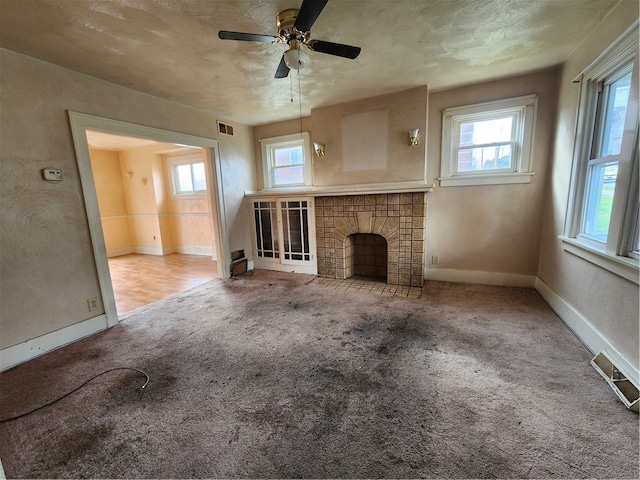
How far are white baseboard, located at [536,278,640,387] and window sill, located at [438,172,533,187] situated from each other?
4.21 feet

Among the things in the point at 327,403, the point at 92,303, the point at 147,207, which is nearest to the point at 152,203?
the point at 147,207

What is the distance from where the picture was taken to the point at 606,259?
6.42 ft

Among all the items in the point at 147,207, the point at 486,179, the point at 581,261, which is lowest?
the point at 581,261

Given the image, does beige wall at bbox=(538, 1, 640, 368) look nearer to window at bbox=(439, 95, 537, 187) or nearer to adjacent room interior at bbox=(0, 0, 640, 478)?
adjacent room interior at bbox=(0, 0, 640, 478)

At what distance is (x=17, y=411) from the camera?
5.64 feet

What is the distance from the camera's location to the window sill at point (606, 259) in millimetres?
1707

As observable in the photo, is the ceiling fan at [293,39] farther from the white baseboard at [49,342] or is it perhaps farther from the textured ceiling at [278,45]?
the white baseboard at [49,342]

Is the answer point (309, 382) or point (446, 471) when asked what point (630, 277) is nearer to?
point (446, 471)

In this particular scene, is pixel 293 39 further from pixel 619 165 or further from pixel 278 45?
pixel 619 165

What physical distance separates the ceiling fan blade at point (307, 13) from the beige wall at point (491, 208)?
2.50 metres

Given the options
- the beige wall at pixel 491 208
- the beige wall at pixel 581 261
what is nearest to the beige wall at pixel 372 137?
the beige wall at pixel 491 208

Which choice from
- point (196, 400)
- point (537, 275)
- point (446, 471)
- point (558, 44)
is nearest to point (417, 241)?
point (537, 275)

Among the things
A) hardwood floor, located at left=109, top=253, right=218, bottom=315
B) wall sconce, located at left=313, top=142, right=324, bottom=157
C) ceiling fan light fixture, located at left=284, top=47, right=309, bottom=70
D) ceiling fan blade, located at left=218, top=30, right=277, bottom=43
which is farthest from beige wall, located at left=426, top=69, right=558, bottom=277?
hardwood floor, located at left=109, top=253, right=218, bottom=315

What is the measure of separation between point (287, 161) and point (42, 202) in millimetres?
3241
